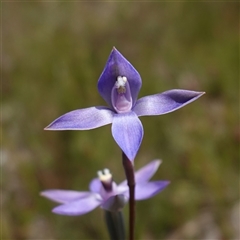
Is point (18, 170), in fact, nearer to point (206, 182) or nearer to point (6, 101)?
point (6, 101)

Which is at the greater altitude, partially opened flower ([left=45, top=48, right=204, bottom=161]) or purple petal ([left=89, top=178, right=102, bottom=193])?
partially opened flower ([left=45, top=48, right=204, bottom=161])

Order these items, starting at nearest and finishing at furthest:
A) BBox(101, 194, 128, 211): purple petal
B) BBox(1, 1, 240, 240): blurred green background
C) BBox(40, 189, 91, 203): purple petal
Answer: BBox(101, 194, 128, 211): purple petal < BBox(40, 189, 91, 203): purple petal < BBox(1, 1, 240, 240): blurred green background

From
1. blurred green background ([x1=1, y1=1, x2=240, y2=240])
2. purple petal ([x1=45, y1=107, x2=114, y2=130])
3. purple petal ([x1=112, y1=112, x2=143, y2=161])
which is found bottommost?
blurred green background ([x1=1, y1=1, x2=240, y2=240])

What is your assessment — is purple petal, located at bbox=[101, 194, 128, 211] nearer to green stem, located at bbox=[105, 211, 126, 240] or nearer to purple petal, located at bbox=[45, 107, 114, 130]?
green stem, located at bbox=[105, 211, 126, 240]

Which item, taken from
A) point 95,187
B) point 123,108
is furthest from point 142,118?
point 123,108

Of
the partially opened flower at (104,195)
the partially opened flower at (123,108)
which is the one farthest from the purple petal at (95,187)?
the partially opened flower at (123,108)

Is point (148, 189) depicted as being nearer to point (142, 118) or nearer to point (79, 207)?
point (79, 207)

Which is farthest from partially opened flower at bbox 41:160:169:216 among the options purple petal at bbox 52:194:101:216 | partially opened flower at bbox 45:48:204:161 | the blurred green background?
the blurred green background

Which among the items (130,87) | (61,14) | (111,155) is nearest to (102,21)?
(61,14)

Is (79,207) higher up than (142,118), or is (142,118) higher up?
(79,207)
